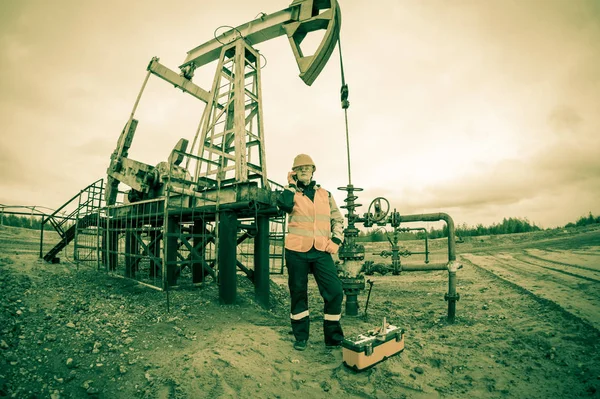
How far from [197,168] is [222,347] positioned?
4310 millimetres

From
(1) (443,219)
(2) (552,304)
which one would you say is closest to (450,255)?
(1) (443,219)

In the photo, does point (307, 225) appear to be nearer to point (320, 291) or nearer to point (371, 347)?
point (320, 291)

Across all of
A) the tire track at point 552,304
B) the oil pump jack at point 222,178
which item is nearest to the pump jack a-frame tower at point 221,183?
the oil pump jack at point 222,178

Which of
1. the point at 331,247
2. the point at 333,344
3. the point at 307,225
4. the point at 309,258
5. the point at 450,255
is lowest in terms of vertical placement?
the point at 333,344

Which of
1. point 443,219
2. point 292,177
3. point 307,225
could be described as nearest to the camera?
point 307,225

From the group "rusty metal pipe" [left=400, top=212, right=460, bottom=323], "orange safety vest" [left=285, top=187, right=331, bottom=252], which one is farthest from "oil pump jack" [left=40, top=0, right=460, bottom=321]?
"orange safety vest" [left=285, top=187, right=331, bottom=252]

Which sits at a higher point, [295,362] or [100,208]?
[100,208]

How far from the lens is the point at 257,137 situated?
6.48m

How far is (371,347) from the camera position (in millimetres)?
2875

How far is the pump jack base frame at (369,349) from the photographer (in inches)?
110

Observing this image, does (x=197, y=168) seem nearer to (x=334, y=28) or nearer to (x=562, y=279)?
(x=334, y=28)

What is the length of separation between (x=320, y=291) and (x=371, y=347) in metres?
0.84

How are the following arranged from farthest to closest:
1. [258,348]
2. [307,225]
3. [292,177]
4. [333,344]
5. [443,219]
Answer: [443,219], [292,177], [307,225], [333,344], [258,348]

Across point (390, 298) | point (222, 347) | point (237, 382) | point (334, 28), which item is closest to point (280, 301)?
point (390, 298)
